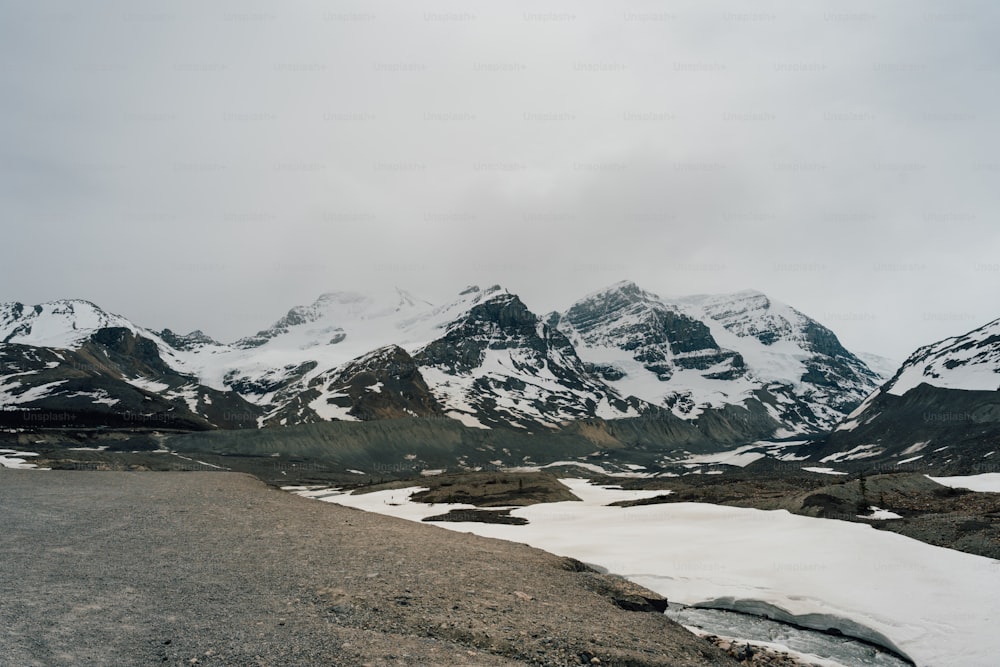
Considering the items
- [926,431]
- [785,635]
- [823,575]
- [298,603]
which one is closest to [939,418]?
[926,431]

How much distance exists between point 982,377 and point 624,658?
200543mm

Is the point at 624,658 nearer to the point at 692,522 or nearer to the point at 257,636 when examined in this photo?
the point at 257,636

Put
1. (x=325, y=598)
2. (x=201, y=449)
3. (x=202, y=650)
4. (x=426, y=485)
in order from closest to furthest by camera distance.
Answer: (x=202, y=650)
(x=325, y=598)
(x=426, y=485)
(x=201, y=449)

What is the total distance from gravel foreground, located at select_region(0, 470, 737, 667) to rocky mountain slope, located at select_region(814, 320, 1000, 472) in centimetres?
11764

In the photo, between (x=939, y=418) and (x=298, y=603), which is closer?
(x=298, y=603)

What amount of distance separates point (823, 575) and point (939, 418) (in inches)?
6879

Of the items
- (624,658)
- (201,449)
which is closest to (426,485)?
(624,658)

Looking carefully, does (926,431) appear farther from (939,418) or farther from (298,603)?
(298,603)

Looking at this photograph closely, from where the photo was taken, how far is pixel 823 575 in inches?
708

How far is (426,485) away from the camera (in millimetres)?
69875

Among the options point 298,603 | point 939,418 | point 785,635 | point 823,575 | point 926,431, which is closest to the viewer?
point 298,603

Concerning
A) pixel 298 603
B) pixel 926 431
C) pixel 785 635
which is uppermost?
pixel 298 603

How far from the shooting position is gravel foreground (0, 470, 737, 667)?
358 inches

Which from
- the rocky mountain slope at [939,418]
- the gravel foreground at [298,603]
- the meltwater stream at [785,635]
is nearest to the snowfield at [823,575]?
the meltwater stream at [785,635]
